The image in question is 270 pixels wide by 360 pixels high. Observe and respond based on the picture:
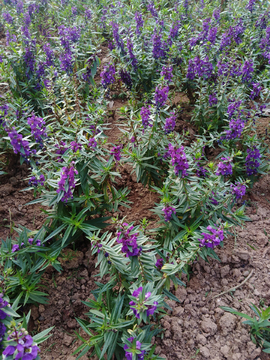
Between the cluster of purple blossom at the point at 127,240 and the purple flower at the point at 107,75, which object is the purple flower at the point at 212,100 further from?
the cluster of purple blossom at the point at 127,240

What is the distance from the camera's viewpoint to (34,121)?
125 inches

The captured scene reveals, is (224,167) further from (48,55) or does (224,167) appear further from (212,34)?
(48,55)

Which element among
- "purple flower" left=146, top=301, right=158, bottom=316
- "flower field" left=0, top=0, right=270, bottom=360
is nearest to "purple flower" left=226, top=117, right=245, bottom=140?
"flower field" left=0, top=0, right=270, bottom=360

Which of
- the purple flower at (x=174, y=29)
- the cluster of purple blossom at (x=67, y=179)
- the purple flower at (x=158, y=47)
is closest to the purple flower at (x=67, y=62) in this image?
the purple flower at (x=158, y=47)

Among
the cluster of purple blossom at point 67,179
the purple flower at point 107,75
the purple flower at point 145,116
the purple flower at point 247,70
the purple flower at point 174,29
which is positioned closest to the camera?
the cluster of purple blossom at point 67,179

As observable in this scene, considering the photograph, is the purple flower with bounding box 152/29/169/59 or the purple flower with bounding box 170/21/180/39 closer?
the purple flower with bounding box 152/29/169/59

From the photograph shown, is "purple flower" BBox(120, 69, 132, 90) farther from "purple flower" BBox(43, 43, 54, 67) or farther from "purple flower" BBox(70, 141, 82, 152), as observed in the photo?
"purple flower" BBox(70, 141, 82, 152)

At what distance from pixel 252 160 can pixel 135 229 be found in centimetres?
206

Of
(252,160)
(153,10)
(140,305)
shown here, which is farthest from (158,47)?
(140,305)

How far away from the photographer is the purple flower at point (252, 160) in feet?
12.1

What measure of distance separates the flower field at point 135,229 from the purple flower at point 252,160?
2 centimetres

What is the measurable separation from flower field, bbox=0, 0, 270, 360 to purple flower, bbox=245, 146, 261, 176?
21 millimetres

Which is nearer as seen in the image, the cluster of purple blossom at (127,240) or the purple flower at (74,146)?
the cluster of purple blossom at (127,240)

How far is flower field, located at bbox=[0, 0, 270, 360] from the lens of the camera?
2.37 m
